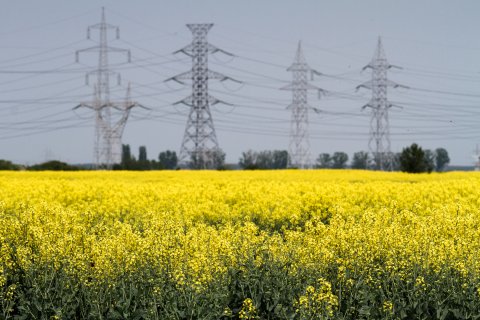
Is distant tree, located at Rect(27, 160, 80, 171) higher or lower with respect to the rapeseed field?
higher

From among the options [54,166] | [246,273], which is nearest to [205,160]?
[54,166]

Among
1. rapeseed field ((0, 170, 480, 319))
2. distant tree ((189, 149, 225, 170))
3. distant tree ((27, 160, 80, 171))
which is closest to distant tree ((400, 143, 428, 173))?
distant tree ((189, 149, 225, 170))

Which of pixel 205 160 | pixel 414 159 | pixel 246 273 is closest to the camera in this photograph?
pixel 246 273

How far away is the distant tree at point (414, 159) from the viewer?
41625 mm

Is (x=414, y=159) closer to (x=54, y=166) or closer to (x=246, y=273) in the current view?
(x=54, y=166)

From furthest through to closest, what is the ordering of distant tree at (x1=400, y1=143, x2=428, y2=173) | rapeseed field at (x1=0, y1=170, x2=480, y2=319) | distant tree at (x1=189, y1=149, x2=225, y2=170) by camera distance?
distant tree at (x1=189, y1=149, x2=225, y2=170) < distant tree at (x1=400, y1=143, x2=428, y2=173) < rapeseed field at (x1=0, y1=170, x2=480, y2=319)

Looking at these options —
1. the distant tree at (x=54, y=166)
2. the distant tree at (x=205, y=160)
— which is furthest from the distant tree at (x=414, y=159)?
the distant tree at (x=54, y=166)

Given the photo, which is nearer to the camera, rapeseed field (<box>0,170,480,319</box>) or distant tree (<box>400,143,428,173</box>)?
rapeseed field (<box>0,170,480,319</box>)

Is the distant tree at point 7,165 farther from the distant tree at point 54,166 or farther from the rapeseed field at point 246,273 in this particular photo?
the rapeseed field at point 246,273

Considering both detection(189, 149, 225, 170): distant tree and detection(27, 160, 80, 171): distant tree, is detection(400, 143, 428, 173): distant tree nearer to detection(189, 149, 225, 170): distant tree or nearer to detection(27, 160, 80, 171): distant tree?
detection(189, 149, 225, 170): distant tree

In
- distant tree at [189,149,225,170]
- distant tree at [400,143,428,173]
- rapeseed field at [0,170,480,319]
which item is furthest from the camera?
distant tree at [189,149,225,170]

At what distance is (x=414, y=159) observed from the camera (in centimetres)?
4175

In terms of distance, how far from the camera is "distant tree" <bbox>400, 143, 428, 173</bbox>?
41625 millimetres

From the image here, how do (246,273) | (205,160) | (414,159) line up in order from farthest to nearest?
1. (205,160)
2. (414,159)
3. (246,273)
